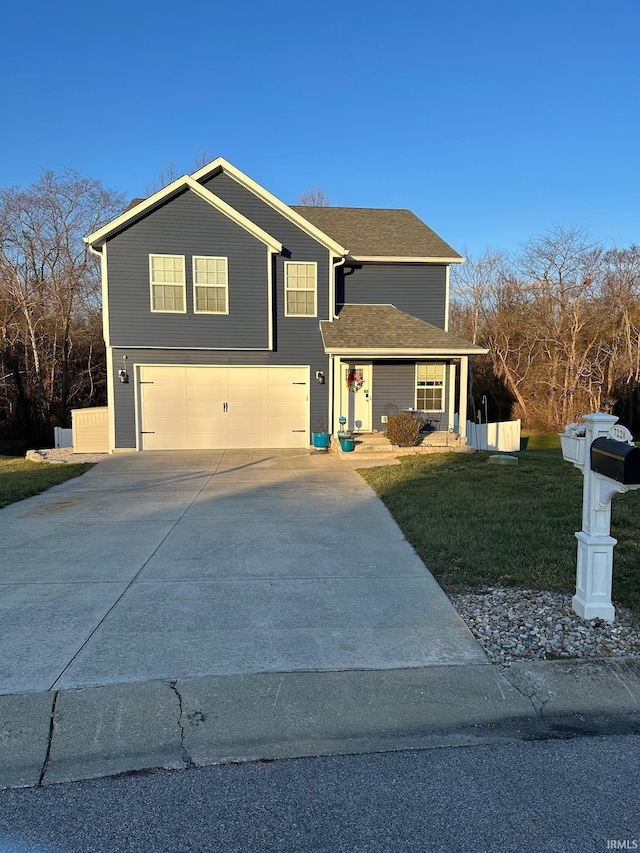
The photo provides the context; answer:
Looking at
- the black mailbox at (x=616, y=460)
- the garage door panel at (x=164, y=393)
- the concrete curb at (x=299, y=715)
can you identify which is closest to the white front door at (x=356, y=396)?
the garage door panel at (x=164, y=393)

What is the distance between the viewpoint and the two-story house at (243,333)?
14.0 m

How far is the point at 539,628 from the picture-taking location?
12.5 feet

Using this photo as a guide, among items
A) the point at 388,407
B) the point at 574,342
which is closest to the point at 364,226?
the point at 388,407

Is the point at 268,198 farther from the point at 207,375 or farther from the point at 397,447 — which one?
the point at 397,447

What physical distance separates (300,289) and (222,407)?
153 inches

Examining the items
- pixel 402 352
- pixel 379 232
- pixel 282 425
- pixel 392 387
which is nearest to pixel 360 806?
pixel 402 352

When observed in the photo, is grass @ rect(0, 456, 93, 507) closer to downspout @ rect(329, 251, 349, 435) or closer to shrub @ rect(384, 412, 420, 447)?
downspout @ rect(329, 251, 349, 435)

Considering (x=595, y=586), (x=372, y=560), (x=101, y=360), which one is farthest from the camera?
(x=101, y=360)

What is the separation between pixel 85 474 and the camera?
1132 cm

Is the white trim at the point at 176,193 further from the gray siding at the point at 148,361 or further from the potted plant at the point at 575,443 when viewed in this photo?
the potted plant at the point at 575,443

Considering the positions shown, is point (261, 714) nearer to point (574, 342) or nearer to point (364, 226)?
point (364, 226)

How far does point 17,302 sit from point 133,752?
2492 cm

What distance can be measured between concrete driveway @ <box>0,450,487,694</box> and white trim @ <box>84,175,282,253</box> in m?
7.91

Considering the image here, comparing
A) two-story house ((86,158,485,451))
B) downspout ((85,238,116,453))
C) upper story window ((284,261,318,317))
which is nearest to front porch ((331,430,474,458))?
two-story house ((86,158,485,451))
